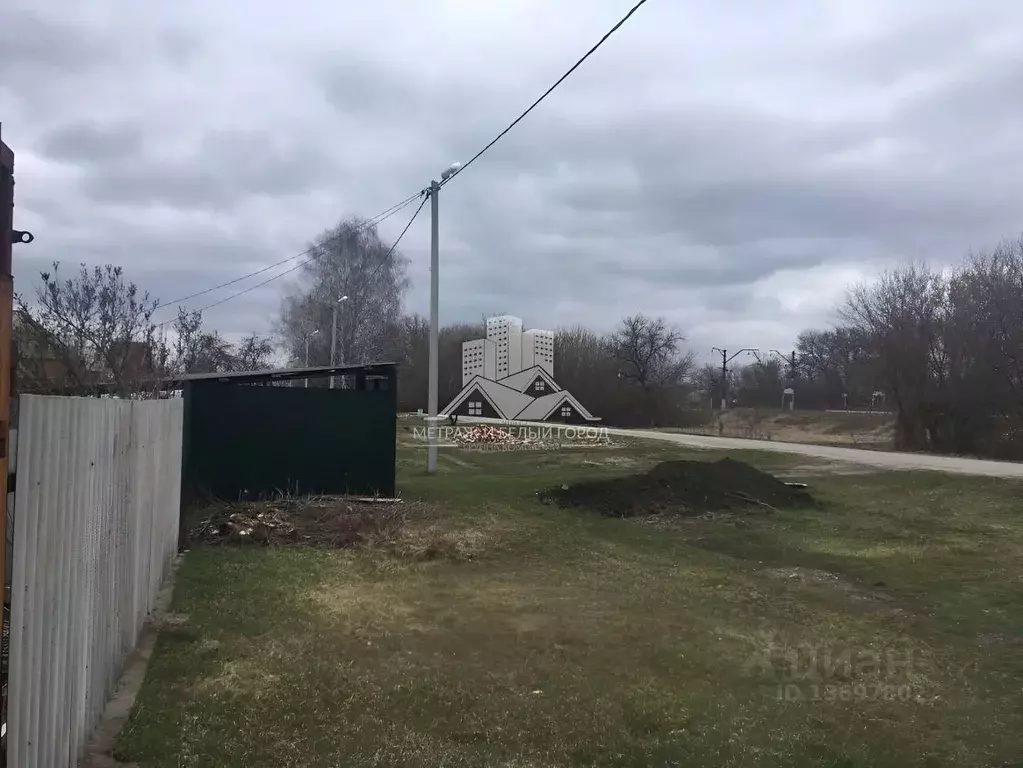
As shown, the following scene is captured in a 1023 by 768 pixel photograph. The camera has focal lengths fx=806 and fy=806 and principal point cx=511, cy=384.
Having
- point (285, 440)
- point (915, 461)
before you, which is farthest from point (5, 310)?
point (915, 461)

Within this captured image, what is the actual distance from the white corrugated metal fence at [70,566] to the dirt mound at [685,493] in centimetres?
935

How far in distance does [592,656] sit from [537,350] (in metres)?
52.8

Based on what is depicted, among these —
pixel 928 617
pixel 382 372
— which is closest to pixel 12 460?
pixel 928 617

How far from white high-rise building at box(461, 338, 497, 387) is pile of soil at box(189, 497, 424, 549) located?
43838 millimetres

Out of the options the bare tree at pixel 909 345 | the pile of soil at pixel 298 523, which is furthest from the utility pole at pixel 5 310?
the bare tree at pixel 909 345

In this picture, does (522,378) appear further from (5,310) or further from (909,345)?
(5,310)

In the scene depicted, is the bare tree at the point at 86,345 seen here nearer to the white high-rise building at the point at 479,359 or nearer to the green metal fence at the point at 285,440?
the green metal fence at the point at 285,440

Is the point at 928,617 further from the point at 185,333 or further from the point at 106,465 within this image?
the point at 185,333

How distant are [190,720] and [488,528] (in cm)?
686

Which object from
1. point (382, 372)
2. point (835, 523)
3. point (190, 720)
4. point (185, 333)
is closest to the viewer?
point (190, 720)

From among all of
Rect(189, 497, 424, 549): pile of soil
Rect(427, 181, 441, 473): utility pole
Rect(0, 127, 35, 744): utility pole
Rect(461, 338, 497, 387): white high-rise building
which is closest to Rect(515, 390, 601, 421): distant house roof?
Rect(461, 338, 497, 387): white high-rise building

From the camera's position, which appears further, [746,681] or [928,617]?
[928,617]

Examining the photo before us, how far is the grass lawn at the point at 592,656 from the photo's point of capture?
12.9 feet

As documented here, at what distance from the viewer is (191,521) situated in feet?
31.9
